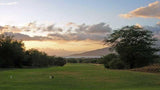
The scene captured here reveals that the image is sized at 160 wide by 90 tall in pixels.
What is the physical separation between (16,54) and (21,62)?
27.4 ft

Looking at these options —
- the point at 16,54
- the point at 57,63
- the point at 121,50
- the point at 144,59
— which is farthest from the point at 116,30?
the point at 57,63

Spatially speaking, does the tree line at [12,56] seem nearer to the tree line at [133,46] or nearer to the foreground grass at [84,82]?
the tree line at [133,46]

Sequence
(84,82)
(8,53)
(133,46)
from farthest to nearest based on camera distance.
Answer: (8,53) < (133,46) < (84,82)

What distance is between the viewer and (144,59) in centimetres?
5725

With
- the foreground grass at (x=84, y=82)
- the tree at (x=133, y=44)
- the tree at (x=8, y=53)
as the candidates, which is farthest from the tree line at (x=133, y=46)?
the tree at (x=8, y=53)

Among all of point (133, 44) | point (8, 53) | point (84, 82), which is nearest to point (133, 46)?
point (133, 44)

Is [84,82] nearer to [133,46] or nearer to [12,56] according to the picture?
[133,46]

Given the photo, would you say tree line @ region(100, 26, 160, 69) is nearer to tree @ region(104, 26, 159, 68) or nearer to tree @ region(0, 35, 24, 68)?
tree @ region(104, 26, 159, 68)

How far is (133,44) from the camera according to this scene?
193ft

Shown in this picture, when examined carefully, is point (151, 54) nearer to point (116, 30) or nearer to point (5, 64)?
point (116, 30)

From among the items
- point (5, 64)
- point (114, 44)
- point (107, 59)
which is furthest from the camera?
point (5, 64)

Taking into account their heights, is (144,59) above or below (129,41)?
below

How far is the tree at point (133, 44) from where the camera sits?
2252 inches

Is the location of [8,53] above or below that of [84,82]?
above
